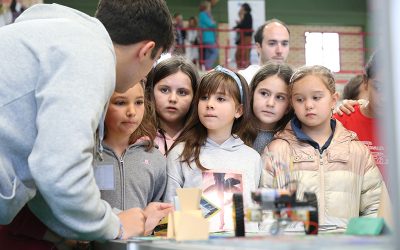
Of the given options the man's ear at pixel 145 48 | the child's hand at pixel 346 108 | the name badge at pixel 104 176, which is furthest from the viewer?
the child's hand at pixel 346 108

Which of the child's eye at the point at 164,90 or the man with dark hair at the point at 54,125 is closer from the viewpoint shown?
the man with dark hair at the point at 54,125

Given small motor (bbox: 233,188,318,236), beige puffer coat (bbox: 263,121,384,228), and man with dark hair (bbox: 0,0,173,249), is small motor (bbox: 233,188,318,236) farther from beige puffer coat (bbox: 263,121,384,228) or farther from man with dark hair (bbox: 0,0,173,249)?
beige puffer coat (bbox: 263,121,384,228)

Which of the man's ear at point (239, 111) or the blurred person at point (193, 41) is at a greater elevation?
the blurred person at point (193, 41)

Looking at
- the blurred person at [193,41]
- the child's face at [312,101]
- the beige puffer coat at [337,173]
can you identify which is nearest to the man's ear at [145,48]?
the beige puffer coat at [337,173]

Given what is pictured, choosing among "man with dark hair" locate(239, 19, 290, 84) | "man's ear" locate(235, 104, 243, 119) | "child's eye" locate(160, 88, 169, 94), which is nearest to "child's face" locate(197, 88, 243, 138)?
"man's ear" locate(235, 104, 243, 119)

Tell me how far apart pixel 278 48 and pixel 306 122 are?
6.08ft

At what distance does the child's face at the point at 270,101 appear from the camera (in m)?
2.26

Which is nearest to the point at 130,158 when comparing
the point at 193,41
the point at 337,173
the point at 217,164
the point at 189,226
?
the point at 217,164

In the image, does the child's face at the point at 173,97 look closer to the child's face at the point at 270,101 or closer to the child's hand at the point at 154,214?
the child's face at the point at 270,101

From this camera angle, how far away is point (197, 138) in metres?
2.18

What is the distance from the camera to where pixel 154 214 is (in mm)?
1611

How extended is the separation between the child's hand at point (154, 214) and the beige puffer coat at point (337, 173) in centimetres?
47

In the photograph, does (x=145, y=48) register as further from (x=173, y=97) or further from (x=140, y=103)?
(x=173, y=97)

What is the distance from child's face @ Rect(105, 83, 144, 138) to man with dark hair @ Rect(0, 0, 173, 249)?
48 cm
